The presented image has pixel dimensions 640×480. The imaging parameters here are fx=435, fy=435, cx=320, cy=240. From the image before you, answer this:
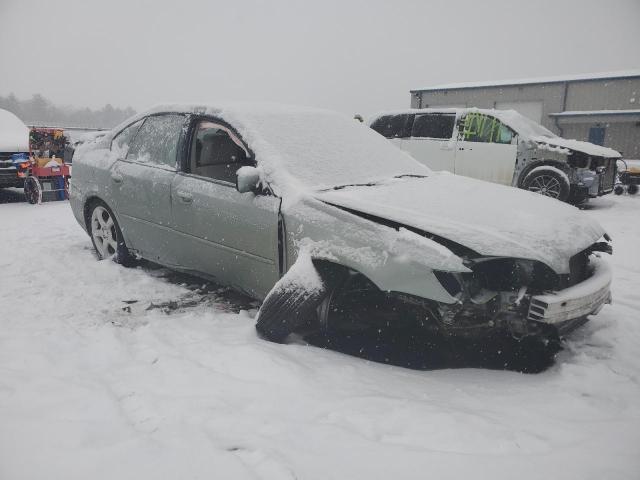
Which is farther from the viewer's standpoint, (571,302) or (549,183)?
(549,183)

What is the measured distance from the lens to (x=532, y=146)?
25.6ft

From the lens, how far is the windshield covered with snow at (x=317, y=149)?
9.86ft

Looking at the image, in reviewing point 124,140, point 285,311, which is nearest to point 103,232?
point 124,140

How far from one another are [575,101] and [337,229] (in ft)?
72.1

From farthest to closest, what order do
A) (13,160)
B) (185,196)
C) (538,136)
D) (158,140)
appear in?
(13,160) < (538,136) < (158,140) < (185,196)

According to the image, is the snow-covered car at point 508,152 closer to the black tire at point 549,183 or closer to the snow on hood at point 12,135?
the black tire at point 549,183

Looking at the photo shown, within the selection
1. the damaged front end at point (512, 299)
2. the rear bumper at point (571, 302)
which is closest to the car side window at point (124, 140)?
the damaged front end at point (512, 299)

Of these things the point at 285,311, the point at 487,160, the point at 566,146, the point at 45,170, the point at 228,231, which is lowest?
the point at 285,311

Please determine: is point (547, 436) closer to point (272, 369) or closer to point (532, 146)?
point (272, 369)

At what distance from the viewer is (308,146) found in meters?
3.28

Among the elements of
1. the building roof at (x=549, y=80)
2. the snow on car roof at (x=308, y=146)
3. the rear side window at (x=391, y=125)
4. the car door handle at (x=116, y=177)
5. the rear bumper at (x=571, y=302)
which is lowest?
the rear bumper at (x=571, y=302)

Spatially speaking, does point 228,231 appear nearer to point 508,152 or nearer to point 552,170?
point 508,152

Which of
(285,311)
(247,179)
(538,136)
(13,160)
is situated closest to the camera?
(285,311)

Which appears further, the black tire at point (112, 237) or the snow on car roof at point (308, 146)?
the black tire at point (112, 237)
